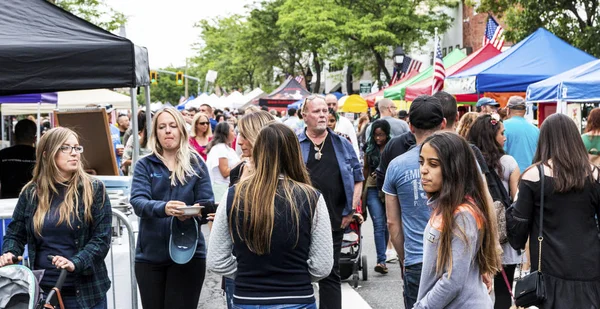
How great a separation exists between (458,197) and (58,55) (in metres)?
3.17

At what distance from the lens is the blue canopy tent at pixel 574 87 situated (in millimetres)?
11859

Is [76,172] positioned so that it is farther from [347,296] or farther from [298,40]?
[298,40]

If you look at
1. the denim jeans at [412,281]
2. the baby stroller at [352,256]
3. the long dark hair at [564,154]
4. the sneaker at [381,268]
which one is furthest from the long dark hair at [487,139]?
the sneaker at [381,268]

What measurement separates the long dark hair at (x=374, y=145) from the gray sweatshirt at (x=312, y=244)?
6.14m

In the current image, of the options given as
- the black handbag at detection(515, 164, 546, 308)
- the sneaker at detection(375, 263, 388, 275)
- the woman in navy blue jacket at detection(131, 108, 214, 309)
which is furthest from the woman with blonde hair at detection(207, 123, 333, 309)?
the sneaker at detection(375, 263, 388, 275)

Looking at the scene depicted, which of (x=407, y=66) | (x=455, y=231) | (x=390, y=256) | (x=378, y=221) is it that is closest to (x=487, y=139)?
(x=455, y=231)

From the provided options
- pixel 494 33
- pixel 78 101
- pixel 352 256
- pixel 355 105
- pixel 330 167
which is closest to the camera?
pixel 330 167

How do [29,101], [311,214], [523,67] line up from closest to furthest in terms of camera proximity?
[311,214] < [29,101] < [523,67]

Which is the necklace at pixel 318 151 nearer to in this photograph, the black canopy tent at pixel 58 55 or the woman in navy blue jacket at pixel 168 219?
the woman in navy blue jacket at pixel 168 219

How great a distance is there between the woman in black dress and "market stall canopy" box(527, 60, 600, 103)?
6.88 m

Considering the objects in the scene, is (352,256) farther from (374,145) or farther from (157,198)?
(157,198)

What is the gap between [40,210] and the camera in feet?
16.4

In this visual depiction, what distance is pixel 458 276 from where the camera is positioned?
12.4 ft

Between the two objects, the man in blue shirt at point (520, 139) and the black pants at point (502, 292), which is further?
the man in blue shirt at point (520, 139)
